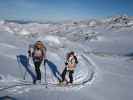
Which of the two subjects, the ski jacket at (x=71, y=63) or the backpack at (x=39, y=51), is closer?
the backpack at (x=39, y=51)

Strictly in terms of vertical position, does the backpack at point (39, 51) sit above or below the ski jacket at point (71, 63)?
above

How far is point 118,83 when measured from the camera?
1738 centimetres

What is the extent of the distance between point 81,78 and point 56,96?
5.10m

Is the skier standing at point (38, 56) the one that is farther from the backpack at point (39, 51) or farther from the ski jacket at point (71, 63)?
the ski jacket at point (71, 63)

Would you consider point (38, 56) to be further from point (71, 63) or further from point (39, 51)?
point (71, 63)

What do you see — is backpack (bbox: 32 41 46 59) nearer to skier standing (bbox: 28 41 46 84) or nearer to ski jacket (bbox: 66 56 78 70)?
skier standing (bbox: 28 41 46 84)

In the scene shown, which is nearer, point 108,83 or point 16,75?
point 16,75

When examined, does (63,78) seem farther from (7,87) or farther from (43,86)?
(7,87)

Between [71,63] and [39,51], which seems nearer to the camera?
[39,51]

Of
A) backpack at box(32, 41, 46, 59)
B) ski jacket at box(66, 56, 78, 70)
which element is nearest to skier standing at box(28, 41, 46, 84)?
backpack at box(32, 41, 46, 59)

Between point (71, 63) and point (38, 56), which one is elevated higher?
point (38, 56)

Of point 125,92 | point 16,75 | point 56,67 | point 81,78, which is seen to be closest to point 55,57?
point 56,67

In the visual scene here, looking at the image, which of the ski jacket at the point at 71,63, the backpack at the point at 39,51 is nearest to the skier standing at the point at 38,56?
the backpack at the point at 39,51

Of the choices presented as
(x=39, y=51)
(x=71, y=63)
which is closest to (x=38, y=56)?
(x=39, y=51)
